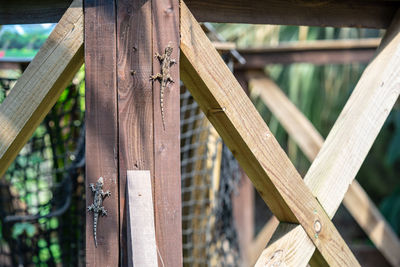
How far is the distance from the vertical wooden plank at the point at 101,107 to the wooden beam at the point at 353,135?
1.72ft

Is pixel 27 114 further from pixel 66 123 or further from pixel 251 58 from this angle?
pixel 251 58

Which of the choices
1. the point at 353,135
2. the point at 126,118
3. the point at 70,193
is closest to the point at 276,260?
the point at 353,135

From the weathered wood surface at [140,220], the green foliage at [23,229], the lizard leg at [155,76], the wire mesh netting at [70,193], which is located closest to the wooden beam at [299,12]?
the lizard leg at [155,76]

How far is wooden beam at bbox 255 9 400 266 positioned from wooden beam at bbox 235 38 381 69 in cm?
195

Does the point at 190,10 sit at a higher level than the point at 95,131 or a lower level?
higher

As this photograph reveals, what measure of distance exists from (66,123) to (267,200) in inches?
61.9

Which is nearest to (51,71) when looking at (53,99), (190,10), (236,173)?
(53,99)

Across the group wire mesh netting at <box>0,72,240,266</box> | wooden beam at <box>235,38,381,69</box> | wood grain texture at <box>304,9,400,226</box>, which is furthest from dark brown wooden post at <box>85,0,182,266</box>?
wooden beam at <box>235,38,381,69</box>

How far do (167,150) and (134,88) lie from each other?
0.62 ft

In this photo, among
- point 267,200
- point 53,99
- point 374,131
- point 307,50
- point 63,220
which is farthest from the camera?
point 307,50

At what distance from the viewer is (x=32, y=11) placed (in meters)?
1.53

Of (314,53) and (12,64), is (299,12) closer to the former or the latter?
(12,64)

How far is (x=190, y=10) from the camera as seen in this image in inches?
62.1

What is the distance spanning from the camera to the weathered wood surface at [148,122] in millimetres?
1362
